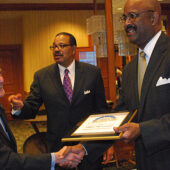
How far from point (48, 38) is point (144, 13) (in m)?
6.17

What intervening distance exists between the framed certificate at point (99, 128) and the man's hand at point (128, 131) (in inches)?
1.6

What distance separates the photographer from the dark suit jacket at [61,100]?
2416mm

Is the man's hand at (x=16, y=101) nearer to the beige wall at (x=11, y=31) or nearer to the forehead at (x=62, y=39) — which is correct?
the forehead at (x=62, y=39)

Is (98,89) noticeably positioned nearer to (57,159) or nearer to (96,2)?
(57,159)

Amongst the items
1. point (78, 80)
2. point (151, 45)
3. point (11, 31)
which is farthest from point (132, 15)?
point (11, 31)

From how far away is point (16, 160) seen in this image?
164 cm

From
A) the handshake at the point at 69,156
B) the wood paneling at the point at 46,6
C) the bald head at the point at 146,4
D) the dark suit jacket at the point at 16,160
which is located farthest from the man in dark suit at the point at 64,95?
the wood paneling at the point at 46,6

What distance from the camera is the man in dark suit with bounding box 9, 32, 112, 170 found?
242 centimetres

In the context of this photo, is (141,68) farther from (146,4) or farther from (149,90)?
(146,4)

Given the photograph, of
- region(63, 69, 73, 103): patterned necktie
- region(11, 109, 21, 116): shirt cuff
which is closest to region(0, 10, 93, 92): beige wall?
region(63, 69, 73, 103): patterned necktie

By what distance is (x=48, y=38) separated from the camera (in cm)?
754

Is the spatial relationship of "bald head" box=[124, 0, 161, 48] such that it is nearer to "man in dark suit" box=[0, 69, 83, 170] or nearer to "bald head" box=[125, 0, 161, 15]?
"bald head" box=[125, 0, 161, 15]

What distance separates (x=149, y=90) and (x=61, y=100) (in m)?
1.11

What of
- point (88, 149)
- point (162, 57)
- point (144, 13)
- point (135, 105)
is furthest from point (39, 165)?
point (144, 13)
